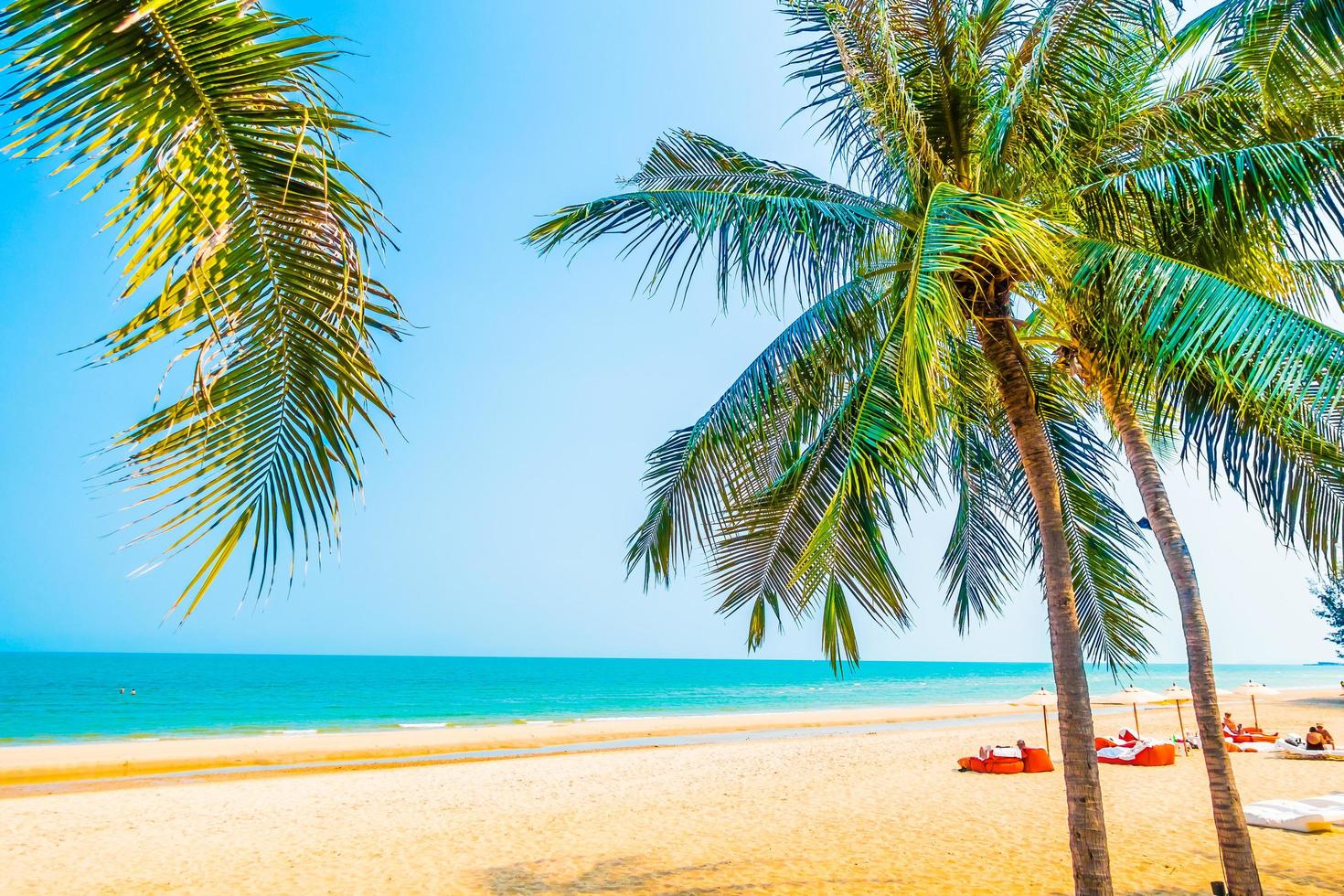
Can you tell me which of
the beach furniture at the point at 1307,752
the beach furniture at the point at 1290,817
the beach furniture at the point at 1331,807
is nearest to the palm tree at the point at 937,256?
the beach furniture at the point at 1290,817

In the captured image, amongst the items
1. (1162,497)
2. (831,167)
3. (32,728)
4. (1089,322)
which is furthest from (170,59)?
(32,728)

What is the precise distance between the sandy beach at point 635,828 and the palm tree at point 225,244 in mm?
5744

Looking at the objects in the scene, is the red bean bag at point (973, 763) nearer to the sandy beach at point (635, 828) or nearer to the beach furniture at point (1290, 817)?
the sandy beach at point (635, 828)

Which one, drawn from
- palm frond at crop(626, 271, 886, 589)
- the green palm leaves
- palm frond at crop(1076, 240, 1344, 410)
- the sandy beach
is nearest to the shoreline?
the sandy beach

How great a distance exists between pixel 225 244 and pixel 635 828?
27.7 feet

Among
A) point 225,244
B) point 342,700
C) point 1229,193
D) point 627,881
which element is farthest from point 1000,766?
point 342,700

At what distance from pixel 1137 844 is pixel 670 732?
17.6 m

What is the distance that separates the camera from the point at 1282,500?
469 cm

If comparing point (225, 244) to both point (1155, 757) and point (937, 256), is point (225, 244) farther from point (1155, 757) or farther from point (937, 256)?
point (1155, 757)

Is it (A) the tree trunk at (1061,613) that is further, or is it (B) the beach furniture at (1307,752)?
(B) the beach furniture at (1307,752)

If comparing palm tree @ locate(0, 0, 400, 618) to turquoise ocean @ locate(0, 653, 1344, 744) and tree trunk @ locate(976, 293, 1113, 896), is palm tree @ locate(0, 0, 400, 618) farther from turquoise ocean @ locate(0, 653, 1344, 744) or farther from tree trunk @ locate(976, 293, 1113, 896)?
turquoise ocean @ locate(0, 653, 1344, 744)

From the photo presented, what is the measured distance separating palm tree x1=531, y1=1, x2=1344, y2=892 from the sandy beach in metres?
2.62

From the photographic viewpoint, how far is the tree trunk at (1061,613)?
427cm

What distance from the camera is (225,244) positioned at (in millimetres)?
1553
